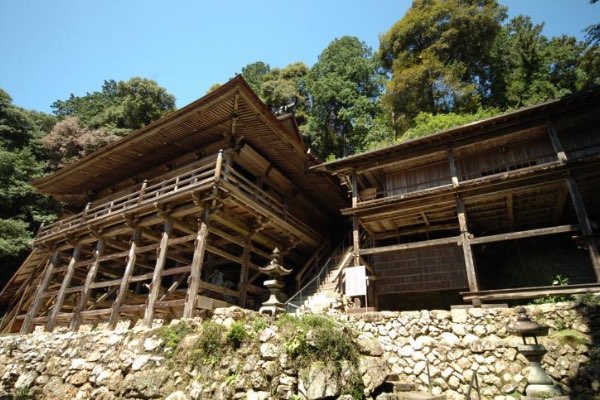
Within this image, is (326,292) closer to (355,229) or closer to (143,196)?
(355,229)

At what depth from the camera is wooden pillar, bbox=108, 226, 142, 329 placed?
1168 cm

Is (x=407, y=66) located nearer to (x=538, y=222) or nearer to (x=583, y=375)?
(x=538, y=222)

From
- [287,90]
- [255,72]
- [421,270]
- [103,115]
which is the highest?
[255,72]

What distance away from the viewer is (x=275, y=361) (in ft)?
23.4

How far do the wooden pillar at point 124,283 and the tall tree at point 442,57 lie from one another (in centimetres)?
2000

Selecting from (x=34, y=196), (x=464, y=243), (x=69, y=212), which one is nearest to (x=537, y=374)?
(x=464, y=243)

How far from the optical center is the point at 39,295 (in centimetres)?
1561

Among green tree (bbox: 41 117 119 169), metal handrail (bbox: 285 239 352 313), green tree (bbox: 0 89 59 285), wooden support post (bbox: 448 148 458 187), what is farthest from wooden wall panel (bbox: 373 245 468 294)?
green tree (bbox: 41 117 119 169)

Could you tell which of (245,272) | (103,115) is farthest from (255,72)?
(245,272)

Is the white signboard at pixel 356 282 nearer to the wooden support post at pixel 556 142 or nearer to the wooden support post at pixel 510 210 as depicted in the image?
the wooden support post at pixel 510 210

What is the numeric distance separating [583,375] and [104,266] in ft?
68.6

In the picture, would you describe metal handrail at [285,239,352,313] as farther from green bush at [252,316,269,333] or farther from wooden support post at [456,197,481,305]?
wooden support post at [456,197,481,305]

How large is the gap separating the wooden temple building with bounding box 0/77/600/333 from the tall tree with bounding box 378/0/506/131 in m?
11.6

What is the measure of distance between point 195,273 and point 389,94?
21.3 meters
